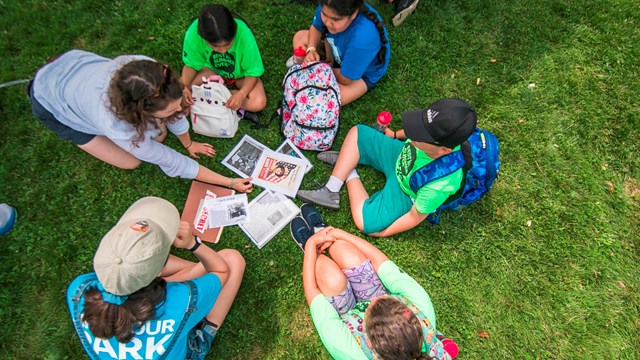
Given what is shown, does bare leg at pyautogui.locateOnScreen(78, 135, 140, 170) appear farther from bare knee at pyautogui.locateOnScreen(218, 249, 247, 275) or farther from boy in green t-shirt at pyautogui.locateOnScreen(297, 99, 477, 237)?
boy in green t-shirt at pyautogui.locateOnScreen(297, 99, 477, 237)

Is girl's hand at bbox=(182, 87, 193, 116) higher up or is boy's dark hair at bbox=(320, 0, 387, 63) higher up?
boy's dark hair at bbox=(320, 0, 387, 63)

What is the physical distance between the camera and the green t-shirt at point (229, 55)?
12.7 ft

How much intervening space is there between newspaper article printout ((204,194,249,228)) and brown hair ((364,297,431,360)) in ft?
6.80

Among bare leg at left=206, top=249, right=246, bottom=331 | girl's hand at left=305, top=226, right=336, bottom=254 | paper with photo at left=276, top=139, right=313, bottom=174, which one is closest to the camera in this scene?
bare leg at left=206, top=249, right=246, bottom=331

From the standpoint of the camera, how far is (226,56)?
4.03 metres

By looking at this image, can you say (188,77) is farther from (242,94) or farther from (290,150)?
(290,150)

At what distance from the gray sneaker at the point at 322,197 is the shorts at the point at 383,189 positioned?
13.7 inches

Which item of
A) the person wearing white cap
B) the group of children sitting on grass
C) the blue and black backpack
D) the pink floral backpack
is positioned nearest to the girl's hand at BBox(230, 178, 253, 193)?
the group of children sitting on grass

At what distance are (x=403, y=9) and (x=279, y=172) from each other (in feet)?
9.09

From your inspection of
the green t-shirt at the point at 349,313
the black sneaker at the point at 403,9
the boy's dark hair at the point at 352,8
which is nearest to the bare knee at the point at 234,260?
the green t-shirt at the point at 349,313

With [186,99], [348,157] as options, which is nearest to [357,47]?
[348,157]

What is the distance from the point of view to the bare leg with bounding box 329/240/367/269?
3.65 m

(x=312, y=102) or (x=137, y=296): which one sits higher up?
(x=312, y=102)

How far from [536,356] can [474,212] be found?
1.64m
